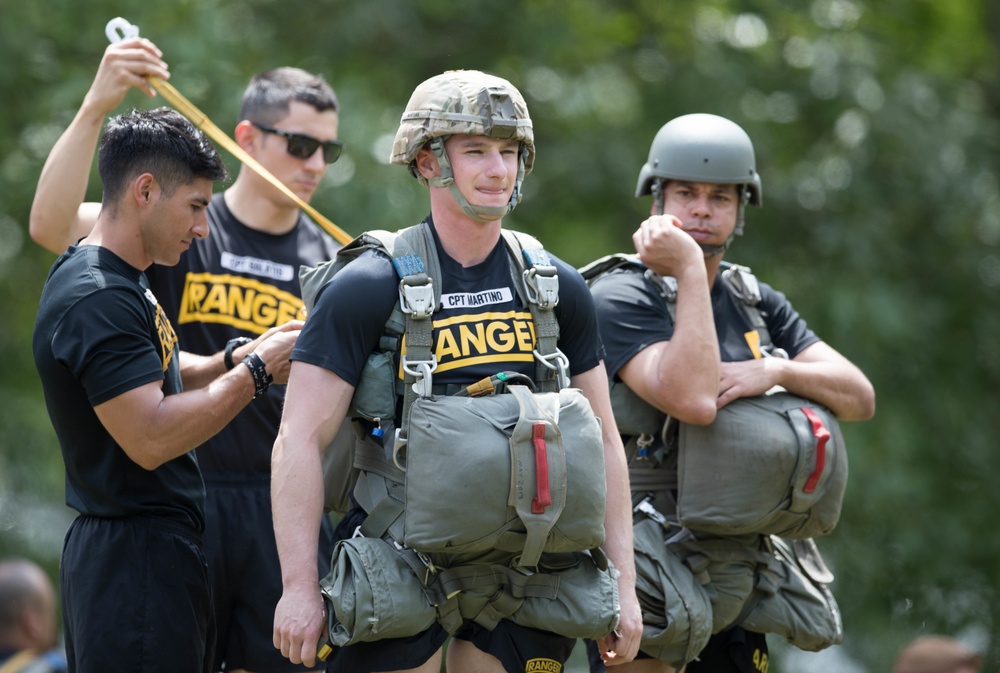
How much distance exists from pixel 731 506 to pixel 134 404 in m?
2.08

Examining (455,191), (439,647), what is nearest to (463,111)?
(455,191)

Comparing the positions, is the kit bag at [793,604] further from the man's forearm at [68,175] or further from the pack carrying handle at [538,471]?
the man's forearm at [68,175]

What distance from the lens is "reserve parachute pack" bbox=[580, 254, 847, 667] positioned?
15.5 ft

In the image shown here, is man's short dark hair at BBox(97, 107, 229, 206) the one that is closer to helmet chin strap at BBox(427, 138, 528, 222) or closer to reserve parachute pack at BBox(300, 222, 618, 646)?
reserve parachute pack at BBox(300, 222, 618, 646)

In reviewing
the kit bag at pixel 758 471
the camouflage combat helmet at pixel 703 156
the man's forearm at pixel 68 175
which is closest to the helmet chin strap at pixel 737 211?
the camouflage combat helmet at pixel 703 156

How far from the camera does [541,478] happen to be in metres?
3.63

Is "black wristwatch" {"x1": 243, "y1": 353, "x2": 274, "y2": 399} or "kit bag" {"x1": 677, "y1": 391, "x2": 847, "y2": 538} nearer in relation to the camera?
"black wristwatch" {"x1": 243, "y1": 353, "x2": 274, "y2": 399}

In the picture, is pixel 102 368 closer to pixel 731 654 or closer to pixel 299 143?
pixel 299 143

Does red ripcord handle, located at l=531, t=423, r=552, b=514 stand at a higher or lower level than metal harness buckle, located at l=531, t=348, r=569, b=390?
Answer: lower

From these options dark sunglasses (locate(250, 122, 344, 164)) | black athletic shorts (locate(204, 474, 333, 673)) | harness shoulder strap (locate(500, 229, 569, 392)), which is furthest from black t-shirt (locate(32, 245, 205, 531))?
dark sunglasses (locate(250, 122, 344, 164))

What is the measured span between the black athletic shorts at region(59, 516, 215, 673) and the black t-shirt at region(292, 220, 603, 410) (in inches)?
36.3

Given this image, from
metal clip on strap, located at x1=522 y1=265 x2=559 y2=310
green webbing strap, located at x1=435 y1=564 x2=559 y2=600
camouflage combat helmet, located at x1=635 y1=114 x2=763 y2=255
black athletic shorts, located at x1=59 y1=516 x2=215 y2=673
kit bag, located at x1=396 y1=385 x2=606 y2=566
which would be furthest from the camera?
camouflage combat helmet, located at x1=635 y1=114 x2=763 y2=255

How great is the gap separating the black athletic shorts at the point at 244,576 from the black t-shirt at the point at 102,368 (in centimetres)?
56

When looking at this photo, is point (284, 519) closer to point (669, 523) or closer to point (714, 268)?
point (669, 523)
